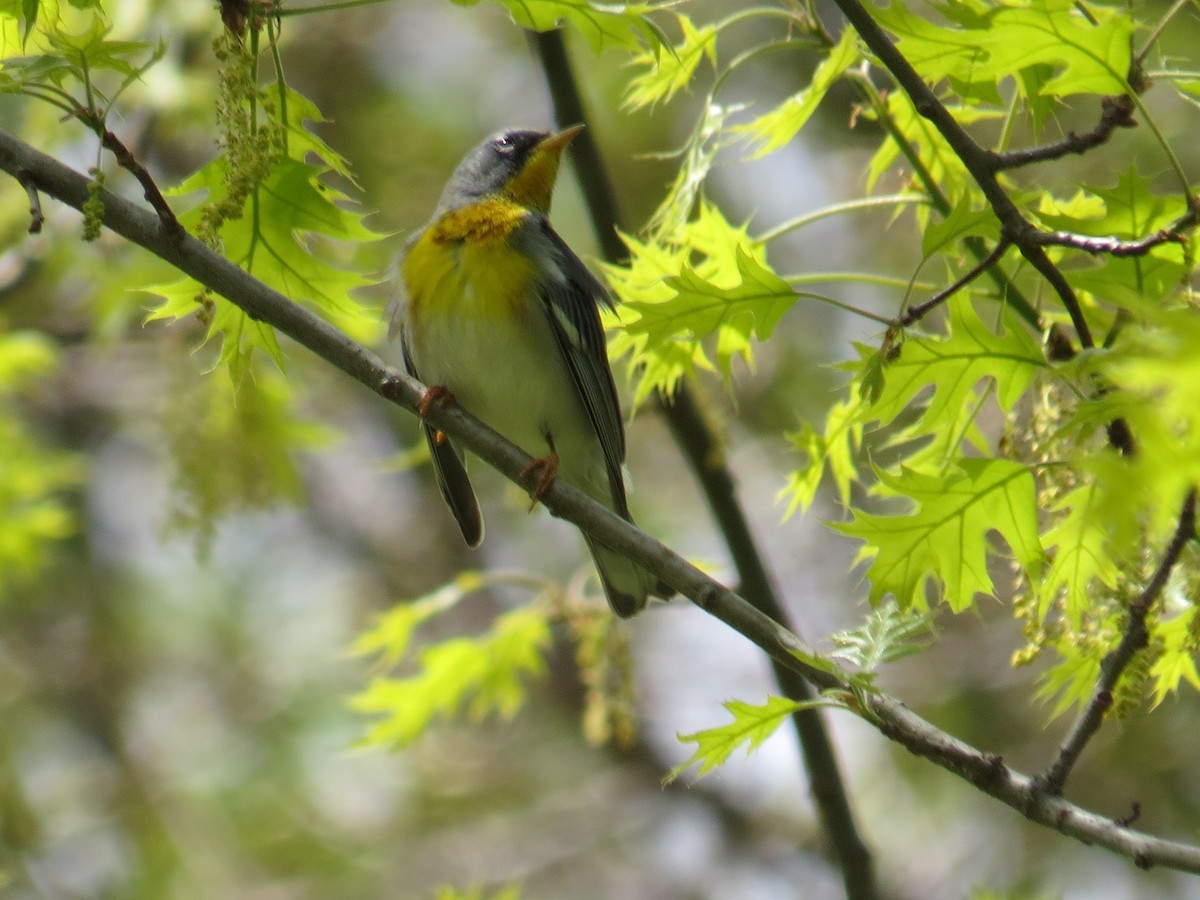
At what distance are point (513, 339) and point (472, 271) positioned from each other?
271 mm

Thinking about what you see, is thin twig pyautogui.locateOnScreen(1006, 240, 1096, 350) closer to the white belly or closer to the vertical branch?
the vertical branch

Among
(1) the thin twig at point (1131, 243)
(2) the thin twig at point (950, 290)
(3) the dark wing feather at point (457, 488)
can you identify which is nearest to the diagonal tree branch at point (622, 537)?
(2) the thin twig at point (950, 290)

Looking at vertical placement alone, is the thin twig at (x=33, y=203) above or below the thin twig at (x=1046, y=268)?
above

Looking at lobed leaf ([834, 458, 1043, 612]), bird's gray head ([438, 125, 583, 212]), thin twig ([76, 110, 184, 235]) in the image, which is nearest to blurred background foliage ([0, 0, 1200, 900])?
bird's gray head ([438, 125, 583, 212])

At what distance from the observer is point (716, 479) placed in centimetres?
447

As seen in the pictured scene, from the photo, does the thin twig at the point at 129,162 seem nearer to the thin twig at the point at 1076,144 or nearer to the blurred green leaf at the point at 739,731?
the blurred green leaf at the point at 739,731

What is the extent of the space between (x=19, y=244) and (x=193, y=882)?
204 inches

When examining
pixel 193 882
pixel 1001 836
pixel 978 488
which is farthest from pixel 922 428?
pixel 193 882

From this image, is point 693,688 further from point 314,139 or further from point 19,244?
point 314,139

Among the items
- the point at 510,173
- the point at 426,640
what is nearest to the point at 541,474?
the point at 510,173

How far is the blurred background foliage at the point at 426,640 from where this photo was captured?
818cm

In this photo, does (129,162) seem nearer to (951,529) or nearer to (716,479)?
(951,529)

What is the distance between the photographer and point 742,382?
9297 millimetres

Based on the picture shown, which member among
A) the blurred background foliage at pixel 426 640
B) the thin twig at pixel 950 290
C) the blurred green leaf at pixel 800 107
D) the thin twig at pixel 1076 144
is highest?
the blurred green leaf at pixel 800 107
